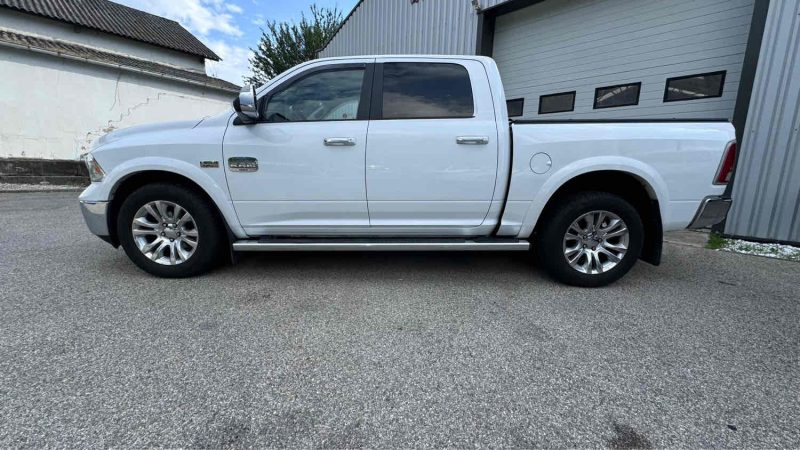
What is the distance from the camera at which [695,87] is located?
5324mm

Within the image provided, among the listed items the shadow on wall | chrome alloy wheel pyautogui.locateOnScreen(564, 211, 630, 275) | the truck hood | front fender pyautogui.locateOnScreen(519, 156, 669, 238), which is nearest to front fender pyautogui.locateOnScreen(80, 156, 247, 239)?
the truck hood

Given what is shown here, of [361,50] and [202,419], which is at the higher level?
[361,50]

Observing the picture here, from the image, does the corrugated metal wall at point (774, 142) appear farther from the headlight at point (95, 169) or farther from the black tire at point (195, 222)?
the headlight at point (95, 169)

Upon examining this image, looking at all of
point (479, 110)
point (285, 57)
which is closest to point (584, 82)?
point (479, 110)

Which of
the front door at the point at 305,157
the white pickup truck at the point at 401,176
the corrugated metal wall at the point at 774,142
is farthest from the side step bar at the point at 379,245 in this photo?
the corrugated metal wall at the point at 774,142

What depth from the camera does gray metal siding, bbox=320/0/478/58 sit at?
25.6 feet

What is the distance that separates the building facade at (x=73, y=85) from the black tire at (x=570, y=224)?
1405 centimetres

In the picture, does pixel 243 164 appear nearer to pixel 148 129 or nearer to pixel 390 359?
pixel 148 129

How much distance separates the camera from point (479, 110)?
3.01 metres

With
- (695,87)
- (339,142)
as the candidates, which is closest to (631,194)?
(339,142)

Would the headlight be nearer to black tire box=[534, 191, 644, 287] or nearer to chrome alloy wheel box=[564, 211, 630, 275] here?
black tire box=[534, 191, 644, 287]

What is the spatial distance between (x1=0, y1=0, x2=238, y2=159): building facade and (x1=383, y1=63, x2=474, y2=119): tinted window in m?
12.8

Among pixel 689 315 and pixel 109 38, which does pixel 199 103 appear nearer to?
pixel 109 38

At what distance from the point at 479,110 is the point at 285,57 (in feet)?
92.2
